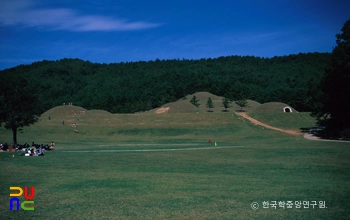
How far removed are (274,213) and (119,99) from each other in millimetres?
151252

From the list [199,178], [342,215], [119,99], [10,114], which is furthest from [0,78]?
[119,99]

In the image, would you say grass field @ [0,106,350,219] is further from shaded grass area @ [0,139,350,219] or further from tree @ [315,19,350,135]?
tree @ [315,19,350,135]

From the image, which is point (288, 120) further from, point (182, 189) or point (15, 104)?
point (182, 189)

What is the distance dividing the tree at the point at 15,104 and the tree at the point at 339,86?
46.7 m

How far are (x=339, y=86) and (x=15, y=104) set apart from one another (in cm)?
4964

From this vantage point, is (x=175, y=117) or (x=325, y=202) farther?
(x=175, y=117)

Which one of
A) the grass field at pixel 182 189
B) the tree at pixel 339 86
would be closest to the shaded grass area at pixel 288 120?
the tree at pixel 339 86

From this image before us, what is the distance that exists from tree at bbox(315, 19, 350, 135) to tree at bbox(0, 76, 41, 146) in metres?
46.7

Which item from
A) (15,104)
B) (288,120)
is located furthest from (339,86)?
(15,104)

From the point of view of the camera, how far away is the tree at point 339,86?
2069 inches

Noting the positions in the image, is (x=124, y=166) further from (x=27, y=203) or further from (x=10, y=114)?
(x=10, y=114)

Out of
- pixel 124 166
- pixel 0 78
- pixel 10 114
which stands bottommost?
pixel 124 166

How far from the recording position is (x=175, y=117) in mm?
85812

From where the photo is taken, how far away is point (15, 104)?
45406 millimetres
